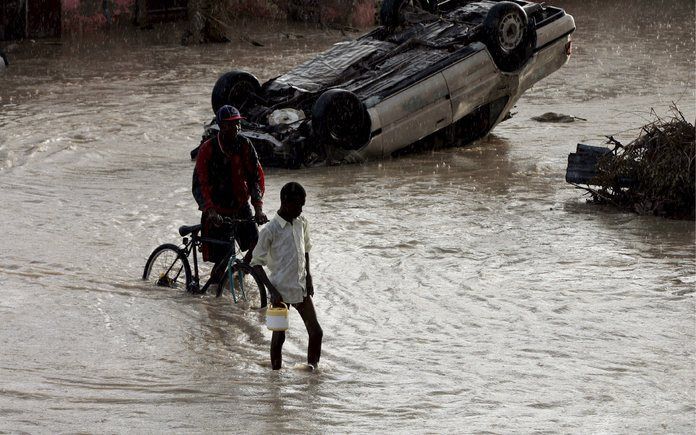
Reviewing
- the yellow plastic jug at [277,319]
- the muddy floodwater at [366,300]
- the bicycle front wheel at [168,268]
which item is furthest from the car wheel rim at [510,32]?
the yellow plastic jug at [277,319]

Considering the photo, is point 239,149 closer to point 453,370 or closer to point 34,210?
point 453,370

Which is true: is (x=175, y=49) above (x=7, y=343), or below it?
above

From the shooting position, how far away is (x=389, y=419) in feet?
24.4

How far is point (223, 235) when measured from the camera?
398 inches

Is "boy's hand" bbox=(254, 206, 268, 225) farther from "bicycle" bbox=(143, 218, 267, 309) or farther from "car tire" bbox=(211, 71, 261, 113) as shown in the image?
"car tire" bbox=(211, 71, 261, 113)

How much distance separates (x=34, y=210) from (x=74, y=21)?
14417 mm

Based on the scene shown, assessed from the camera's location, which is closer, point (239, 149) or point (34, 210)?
point (239, 149)

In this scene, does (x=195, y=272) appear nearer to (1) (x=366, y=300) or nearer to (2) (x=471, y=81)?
(1) (x=366, y=300)

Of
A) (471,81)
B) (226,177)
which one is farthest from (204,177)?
(471,81)

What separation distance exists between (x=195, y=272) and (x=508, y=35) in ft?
24.2

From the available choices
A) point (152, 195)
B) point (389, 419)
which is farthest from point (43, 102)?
point (389, 419)

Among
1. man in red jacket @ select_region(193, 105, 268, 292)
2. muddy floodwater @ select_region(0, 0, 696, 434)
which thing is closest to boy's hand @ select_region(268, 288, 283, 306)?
muddy floodwater @ select_region(0, 0, 696, 434)

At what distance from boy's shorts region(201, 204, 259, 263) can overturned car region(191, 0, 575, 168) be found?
468 centimetres

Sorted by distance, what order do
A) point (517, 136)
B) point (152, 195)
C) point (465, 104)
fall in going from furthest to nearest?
point (517, 136) → point (465, 104) → point (152, 195)
